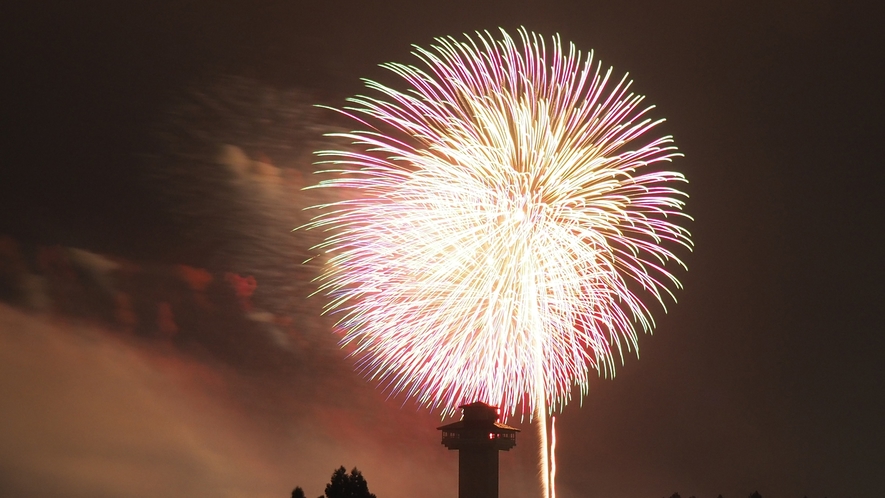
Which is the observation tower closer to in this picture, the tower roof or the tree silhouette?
the tower roof

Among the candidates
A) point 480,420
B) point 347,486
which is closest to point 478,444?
point 480,420

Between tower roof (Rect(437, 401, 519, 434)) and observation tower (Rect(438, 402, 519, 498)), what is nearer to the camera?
observation tower (Rect(438, 402, 519, 498))

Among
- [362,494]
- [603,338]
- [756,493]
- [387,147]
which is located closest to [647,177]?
[603,338]

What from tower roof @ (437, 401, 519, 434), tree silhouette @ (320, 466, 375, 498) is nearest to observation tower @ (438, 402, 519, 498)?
tower roof @ (437, 401, 519, 434)

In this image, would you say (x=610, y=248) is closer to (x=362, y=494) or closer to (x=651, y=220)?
(x=651, y=220)

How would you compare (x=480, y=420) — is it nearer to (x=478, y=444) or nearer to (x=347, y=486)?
(x=478, y=444)

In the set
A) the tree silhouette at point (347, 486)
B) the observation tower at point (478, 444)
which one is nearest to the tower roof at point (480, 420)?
the observation tower at point (478, 444)
